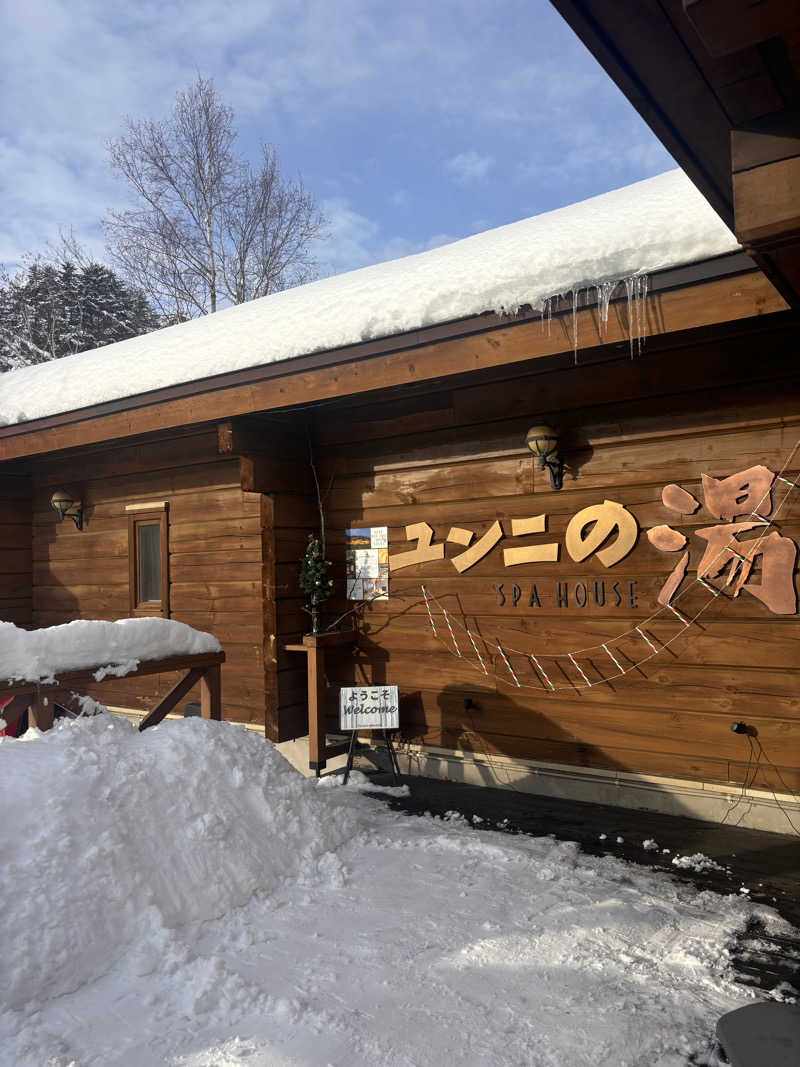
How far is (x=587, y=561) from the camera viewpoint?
4.89 m

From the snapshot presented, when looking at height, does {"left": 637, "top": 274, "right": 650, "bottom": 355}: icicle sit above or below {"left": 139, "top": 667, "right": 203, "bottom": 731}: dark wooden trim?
above

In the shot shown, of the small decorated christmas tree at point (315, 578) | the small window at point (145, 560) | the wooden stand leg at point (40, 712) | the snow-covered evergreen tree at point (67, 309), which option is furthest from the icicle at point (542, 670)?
the snow-covered evergreen tree at point (67, 309)

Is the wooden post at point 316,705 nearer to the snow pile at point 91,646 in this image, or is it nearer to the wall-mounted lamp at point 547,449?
the snow pile at point 91,646

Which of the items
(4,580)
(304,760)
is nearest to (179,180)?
(4,580)

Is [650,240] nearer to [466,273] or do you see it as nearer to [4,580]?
[466,273]

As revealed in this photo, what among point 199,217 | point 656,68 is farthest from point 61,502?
point 199,217

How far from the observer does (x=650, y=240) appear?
140 inches

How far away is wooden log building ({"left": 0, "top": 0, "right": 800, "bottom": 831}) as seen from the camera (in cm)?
419

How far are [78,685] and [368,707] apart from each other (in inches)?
73.4

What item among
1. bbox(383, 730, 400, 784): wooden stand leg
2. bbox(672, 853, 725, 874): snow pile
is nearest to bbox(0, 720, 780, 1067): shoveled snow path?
bbox(672, 853, 725, 874): snow pile

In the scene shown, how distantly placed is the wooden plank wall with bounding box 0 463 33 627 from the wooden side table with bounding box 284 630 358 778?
4.39 meters

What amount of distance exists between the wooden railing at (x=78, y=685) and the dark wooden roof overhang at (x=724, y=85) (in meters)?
3.76

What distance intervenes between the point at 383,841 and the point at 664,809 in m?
1.74

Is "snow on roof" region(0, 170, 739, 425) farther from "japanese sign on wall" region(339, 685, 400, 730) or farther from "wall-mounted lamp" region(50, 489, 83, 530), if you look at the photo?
"japanese sign on wall" region(339, 685, 400, 730)
